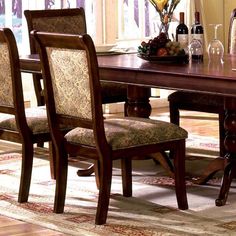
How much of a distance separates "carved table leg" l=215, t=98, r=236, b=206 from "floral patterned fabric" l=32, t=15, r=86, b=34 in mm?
1810

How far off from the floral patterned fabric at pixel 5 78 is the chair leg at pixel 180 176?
37.3 inches

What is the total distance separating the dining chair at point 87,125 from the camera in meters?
4.12

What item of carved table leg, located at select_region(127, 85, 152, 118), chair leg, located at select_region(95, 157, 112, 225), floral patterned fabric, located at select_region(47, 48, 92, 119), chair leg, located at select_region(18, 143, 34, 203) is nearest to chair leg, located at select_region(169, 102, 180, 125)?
carved table leg, located at select_region(127, 85, 152, 118)

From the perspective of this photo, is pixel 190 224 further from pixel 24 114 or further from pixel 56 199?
pixel 24 114

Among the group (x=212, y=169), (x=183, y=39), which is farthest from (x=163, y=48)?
(x=212, y=169)

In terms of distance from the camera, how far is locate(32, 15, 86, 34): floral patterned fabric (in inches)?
238

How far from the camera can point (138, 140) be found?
167 inches

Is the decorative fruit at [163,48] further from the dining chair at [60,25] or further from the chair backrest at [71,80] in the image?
the dining chair at [60,25]

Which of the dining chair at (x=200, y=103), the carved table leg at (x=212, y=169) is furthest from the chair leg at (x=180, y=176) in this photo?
the dining chair at (x=200, y=103)

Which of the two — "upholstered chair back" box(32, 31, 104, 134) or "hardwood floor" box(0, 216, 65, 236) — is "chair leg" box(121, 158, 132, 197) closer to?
"upholstered chair back" box(32, 31, 104, 134)

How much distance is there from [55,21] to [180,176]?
207 cm

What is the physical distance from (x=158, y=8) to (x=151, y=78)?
1.14 metres

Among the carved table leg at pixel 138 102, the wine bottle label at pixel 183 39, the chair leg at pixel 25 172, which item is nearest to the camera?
the chair leg at pixel 25 172

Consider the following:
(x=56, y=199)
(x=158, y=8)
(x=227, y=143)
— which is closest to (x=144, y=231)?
(x=56, y=199)
